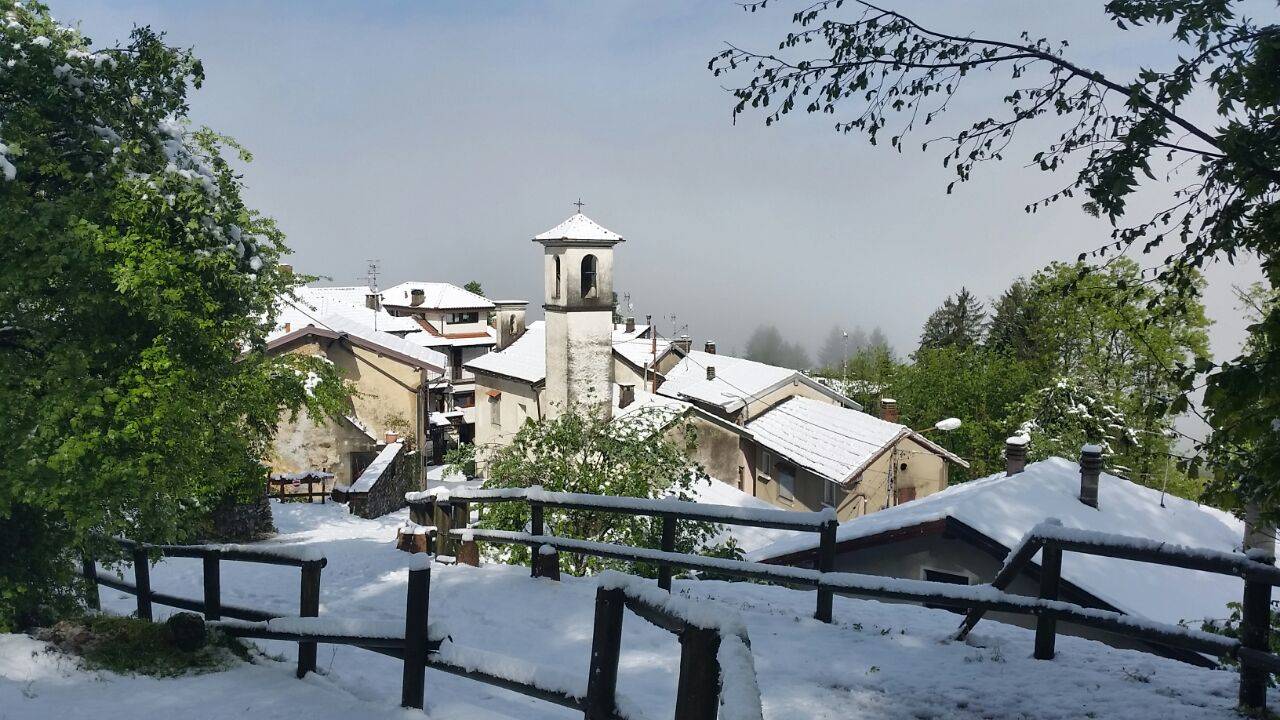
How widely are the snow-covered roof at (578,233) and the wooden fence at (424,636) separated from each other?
2140 cm

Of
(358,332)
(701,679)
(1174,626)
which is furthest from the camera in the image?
(358,332)

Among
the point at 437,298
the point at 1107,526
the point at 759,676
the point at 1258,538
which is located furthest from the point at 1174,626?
the point at 437,298

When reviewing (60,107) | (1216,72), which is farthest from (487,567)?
(1216,72)

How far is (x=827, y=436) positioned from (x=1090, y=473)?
47.6 ft

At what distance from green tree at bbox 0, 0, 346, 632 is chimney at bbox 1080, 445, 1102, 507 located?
12.4 meters

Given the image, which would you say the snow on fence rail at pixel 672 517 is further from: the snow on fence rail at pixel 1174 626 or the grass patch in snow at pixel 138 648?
the grass patch in snow at pixel 138 648

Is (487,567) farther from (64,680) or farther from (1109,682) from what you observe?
(1109,682)

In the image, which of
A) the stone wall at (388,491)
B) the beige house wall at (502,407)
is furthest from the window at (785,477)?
the stone wall at (388,491)

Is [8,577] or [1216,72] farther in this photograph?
[8,577]

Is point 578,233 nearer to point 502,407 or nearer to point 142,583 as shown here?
point 502,407

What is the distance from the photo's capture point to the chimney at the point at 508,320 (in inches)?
2344

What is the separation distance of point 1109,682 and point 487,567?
5849 millimetres

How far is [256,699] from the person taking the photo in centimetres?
470

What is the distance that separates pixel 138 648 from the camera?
5.52 metres
